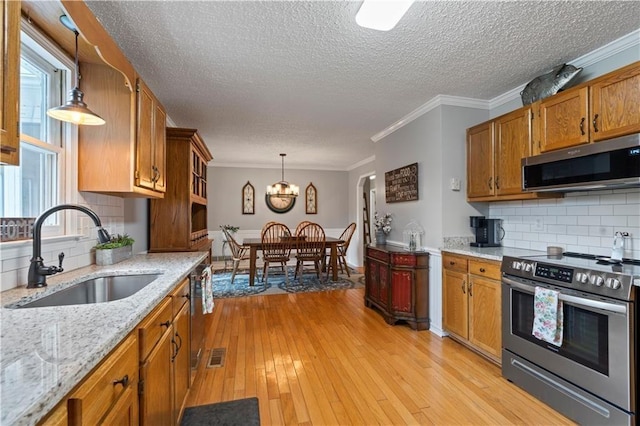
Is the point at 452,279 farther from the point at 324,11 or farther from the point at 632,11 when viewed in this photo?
the point at 324,11

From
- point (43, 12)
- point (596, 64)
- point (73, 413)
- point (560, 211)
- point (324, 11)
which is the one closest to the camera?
point (73, 413)

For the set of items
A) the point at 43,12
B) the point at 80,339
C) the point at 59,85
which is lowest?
the point at 80,339

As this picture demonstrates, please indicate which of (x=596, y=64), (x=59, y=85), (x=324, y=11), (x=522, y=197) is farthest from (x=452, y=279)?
(x=59, y=85)

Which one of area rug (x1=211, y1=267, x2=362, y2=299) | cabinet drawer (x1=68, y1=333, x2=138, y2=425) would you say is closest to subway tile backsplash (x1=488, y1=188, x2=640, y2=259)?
area rug (x1=211, y1=267, x2=362, y2=299)

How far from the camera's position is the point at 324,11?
176cm

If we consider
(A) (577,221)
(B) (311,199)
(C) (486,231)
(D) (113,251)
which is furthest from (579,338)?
(B) (311,199)

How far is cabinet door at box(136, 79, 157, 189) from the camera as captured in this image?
2.06 meters

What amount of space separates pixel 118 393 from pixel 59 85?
1.87 m

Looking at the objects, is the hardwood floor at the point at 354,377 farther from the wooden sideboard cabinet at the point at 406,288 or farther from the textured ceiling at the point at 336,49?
the textured ceiling at the point at 336,49

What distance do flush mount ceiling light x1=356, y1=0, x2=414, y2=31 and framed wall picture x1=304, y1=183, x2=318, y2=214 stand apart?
568cm

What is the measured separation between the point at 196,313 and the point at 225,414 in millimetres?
715

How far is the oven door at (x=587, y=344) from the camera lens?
157cm

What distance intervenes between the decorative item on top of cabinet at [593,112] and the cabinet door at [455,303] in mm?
1265

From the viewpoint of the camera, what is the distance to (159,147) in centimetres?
252
